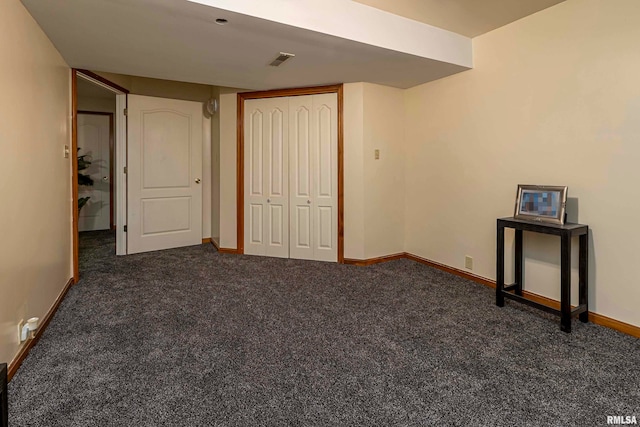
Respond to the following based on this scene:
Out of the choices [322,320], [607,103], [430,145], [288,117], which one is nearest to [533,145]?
[607,103]

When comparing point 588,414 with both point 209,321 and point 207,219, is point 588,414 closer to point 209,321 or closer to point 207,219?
point 209,321

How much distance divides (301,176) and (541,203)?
2.54 m

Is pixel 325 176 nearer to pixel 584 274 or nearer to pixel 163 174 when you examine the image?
pixel 163 174

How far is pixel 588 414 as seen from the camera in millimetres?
1488

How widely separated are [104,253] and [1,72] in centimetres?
326

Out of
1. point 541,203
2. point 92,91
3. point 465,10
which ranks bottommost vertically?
point 541,203

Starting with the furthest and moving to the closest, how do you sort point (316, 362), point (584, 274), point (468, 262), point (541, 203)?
1. point (468, 262)
2. point (541, 203)
3. point (584, 274)
4. point (316, 362)

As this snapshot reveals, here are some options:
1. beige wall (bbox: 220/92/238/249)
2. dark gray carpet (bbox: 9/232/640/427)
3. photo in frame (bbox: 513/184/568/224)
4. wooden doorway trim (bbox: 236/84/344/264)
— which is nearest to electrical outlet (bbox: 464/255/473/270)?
dark gray carpet (bbox: 9/232/640/427)

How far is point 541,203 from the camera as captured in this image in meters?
2.54

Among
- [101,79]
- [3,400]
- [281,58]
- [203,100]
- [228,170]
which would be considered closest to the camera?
[3,400]

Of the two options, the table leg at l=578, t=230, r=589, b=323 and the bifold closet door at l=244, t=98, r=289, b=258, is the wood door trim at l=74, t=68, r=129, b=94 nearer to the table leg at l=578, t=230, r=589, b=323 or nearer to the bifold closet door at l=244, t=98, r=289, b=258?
the bifold closet door at l=244, t=98, r=289, b=258

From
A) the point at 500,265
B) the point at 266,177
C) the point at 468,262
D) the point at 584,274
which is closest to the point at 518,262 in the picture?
the point at 500,265

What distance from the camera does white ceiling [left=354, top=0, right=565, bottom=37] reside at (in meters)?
2.59

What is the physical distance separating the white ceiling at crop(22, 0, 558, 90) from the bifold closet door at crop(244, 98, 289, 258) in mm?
509
